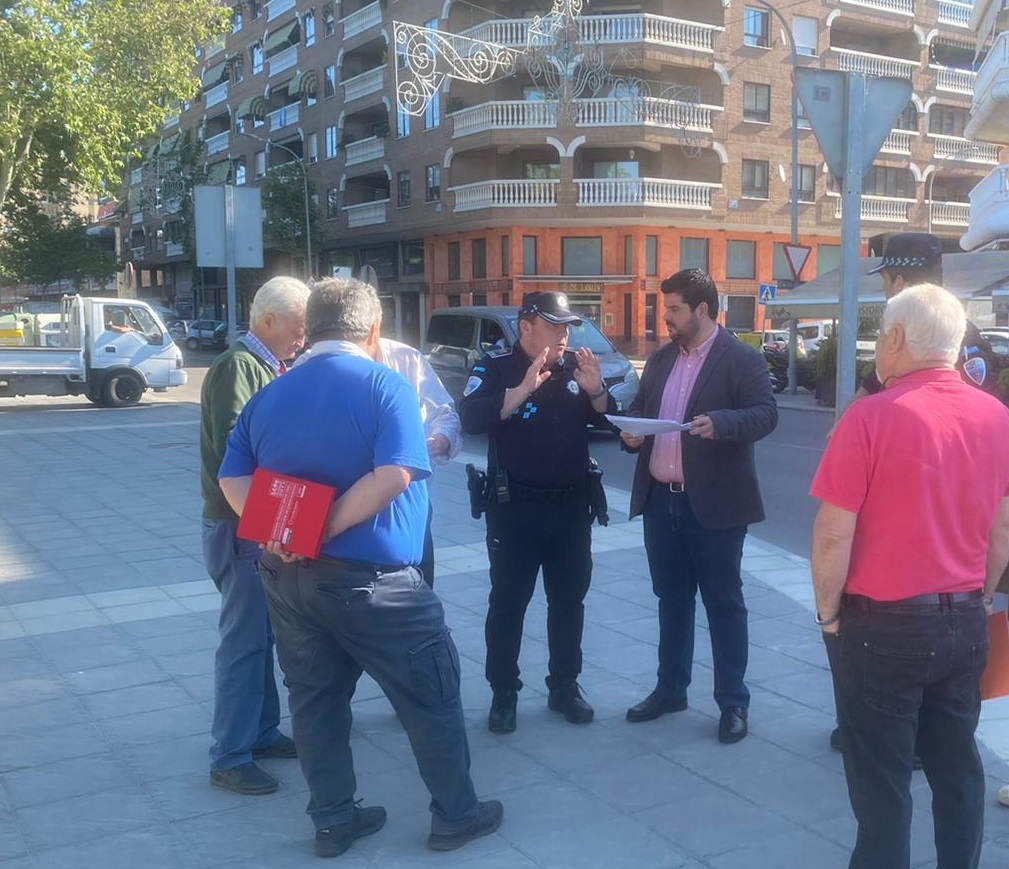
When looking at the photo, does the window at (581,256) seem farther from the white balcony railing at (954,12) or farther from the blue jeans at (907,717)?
the blue jeans at (907,717)

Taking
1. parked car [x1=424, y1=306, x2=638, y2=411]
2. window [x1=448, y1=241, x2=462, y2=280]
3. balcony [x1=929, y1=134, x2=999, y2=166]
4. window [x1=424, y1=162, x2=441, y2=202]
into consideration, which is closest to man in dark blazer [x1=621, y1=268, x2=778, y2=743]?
parked car [x1=424, y1=306, x2=638, y2=411]

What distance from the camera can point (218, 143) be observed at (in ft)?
192

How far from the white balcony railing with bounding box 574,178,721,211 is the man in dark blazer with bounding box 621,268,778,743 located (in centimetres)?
3166

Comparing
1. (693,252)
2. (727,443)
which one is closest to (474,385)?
(727,443)

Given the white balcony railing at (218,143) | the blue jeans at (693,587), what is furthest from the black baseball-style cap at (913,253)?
the white balcony railing at (218,143)

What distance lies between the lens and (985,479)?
2.82 m

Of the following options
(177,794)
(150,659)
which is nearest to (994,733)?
(177,794)

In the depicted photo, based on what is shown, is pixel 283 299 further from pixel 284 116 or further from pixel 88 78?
pixel 284 116

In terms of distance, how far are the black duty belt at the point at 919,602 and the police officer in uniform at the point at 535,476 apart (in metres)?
1.70

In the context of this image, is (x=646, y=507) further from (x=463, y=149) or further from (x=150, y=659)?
(x=463, y=149)

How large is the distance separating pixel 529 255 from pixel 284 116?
65.2 ft

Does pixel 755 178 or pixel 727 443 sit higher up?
pixel 755 178

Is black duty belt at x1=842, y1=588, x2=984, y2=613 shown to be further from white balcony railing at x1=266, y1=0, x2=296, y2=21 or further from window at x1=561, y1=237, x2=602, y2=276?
white balcony railing at x1=266, y1=0, x2=296, y2=21

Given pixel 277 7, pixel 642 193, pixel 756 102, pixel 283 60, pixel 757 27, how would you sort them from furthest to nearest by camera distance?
pixel 277 7 → pixel 283 60 → pixel 756 102 → pixel 757 27 → pixel 642 193
